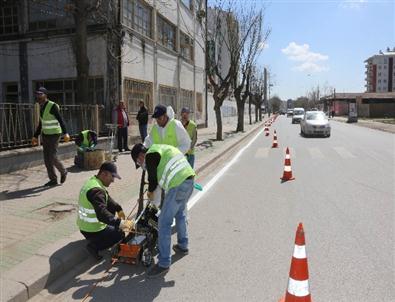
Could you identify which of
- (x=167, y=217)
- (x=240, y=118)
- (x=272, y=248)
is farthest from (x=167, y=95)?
(x=167, y=217)

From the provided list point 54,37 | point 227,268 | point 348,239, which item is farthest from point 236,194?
point 54,37

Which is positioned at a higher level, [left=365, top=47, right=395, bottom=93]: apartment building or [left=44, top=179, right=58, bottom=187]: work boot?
[left=365, top=47, right=395, bottom=93]: apartment building

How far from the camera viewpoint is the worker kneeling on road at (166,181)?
15.7 feet

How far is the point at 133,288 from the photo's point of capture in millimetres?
4605

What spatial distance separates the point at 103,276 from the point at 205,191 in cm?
501

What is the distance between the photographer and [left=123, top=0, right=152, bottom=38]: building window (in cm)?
1986

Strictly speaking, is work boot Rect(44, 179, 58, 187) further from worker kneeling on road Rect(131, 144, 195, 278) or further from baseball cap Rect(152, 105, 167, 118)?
worker kneeling on road Rect(131, 144, 195, 278)

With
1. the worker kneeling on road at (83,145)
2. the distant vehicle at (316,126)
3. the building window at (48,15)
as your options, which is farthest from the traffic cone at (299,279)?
the distant vehicle at (316,126)

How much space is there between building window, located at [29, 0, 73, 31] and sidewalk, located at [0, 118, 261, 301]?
9650 millimetres

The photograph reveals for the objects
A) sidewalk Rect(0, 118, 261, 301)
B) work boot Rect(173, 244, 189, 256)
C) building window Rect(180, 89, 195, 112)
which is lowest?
work boot Rect(173, 244, 189, 256)

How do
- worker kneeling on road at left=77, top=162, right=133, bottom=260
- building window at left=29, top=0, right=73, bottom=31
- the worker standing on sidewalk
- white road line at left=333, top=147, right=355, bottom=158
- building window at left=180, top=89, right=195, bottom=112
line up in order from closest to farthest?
worker kneeling on road at left=77, top=162, right=133, bottom=260 → the worker standing on sidewalk → white road line at left=333, top=147, right=355, bottom=158 → building window at left=29, top=0, right=73, bottom=31 → building window at left=180, top=89, right=195, bottom=112

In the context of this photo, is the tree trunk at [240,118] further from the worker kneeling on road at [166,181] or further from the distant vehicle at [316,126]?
the worker kneeling on road at [166,181]

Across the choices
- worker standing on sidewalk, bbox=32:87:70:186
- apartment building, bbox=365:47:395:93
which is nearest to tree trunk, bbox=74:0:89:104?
worker standing on sidewalk, bbox=32:87:70:186

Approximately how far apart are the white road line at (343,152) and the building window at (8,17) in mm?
14120
